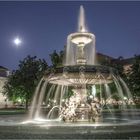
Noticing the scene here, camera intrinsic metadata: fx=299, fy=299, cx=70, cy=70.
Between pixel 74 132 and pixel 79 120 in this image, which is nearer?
pixel 74 132

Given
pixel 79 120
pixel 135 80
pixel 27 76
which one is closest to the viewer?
pixel 79 120

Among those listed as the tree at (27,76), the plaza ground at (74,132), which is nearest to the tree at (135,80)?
the tree at (27,76)

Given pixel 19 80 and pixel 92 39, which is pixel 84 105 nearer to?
pixel 92 39

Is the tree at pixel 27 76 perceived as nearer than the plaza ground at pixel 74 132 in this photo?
No

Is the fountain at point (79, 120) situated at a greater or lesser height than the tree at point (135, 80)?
lesser

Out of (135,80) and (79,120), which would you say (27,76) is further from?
(79,120)

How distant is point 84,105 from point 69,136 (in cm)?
593

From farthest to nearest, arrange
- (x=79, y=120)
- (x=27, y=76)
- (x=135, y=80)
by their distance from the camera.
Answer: (x=135, y=80) → (x=27, y=76) → (x=79, y=120)

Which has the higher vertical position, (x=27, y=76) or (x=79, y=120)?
(x=27, y=76)

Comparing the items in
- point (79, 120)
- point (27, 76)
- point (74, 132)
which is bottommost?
point (74, 132)

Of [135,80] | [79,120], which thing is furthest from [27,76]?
[79,120]

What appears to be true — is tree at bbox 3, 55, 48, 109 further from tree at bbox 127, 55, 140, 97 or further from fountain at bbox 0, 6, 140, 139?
fountain at bbox 0, 6, 140, 139

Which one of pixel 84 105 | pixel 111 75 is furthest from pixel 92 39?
pixel 84 105

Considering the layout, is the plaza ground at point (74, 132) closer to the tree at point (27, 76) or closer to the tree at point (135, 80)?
the tree at point (27, 76)
